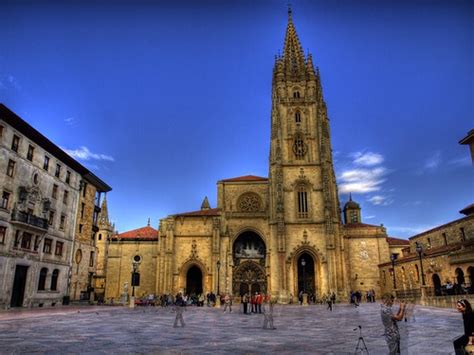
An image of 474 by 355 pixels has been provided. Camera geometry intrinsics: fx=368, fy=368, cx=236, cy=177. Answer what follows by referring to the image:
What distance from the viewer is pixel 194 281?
44469mm

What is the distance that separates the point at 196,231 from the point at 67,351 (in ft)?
118

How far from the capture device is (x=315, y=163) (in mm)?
44062

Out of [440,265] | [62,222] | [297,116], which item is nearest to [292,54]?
[297,116]

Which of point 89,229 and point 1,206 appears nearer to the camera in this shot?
point 1,206

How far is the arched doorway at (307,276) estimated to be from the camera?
135 ft

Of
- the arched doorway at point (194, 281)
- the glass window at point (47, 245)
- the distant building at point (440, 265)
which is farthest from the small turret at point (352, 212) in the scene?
the glass window at point (47, 245)

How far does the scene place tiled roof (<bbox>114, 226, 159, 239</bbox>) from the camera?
48000 millimetres

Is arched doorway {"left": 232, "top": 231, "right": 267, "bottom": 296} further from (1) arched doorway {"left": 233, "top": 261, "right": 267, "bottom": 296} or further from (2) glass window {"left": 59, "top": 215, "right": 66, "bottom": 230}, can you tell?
(2) glass window {"left": 59, "top": 215, "right": 66, "bottom": 230}

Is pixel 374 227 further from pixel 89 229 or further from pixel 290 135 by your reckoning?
pixel 89 229

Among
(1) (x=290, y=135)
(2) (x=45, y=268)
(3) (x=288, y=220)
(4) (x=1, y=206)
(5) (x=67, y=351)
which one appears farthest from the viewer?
(1) (x=290, y=135)

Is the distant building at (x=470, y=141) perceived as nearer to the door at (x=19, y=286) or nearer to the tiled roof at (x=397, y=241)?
the door at (x=19, y=286)

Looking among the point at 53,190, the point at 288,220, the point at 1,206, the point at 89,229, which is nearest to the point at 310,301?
the point at 288,220

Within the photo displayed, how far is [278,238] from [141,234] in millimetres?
20136

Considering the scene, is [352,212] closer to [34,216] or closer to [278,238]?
[278,238]
